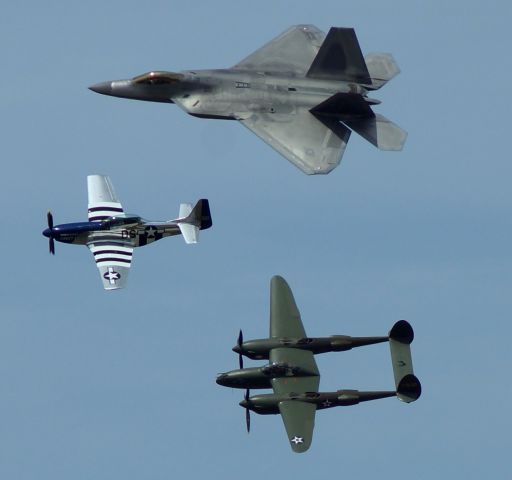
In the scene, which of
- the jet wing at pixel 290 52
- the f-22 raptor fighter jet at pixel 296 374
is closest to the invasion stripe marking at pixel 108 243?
the f-22 raptor fighter jet at pixel 296 374

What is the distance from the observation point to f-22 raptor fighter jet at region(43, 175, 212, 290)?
12244cm

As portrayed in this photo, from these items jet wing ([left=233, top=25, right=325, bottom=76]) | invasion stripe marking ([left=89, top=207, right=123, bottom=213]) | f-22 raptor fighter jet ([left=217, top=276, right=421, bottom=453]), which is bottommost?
f-22 raptor fighter jet ([left=217, top=276, right=421, bottom=453])

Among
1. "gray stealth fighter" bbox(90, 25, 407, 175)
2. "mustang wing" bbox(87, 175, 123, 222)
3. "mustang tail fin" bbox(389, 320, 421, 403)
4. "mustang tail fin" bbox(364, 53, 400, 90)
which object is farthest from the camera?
"mustang wing" bbox(87, 175, 123, 222)

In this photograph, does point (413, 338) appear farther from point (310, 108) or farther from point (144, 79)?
point (144, 79)

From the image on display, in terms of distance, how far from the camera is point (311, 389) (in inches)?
4574

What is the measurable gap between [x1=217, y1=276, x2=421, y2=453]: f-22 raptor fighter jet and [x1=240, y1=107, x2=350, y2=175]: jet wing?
34.8ft

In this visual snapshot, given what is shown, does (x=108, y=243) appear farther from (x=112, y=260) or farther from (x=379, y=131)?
(x=379, y=131)

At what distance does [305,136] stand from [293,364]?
44.8ft

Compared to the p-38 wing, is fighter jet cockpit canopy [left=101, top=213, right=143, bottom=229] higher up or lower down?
higher up

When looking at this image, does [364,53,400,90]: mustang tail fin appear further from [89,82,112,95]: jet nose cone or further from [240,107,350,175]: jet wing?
[89,82,112,95]: jet nose cone

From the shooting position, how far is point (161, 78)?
119125mm

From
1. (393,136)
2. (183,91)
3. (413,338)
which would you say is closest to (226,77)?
(183,91)

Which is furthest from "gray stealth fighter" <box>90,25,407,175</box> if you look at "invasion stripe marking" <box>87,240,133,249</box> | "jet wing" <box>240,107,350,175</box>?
"invasion stripe marking" <box>87,240,133,249</box>

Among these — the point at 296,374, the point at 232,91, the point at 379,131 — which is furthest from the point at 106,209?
the point at 379,131
